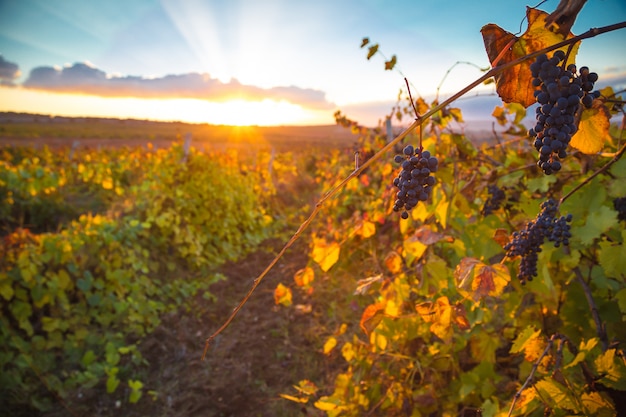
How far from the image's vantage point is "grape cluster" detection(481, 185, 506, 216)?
6.73 feet

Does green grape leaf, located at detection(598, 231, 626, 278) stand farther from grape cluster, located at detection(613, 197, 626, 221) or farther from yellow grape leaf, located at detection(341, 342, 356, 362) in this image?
yellow grape leaf, located at detection(341, 342, 356, 362)

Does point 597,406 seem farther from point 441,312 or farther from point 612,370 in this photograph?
point 441,312

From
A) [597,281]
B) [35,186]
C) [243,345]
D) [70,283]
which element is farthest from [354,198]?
[35,186]

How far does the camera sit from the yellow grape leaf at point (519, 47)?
79 cm

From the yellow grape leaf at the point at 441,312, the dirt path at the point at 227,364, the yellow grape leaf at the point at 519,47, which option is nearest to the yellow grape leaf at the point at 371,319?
the yellow grape leaf at the point at 441,312

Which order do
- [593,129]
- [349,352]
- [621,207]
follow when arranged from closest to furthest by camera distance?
1. [593,129]
2. [621,207]
3. [349,352]

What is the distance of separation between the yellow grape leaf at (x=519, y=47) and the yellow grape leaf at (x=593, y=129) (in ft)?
0.74

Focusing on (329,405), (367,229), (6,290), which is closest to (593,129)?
(367,229)

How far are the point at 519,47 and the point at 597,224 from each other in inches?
43.1

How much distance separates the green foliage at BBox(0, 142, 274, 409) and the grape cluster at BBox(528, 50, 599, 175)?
4.05 meters

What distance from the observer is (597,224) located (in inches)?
59.9

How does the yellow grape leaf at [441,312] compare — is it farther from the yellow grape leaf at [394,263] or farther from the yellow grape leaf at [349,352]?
the yellow grape leaf at [349,352]

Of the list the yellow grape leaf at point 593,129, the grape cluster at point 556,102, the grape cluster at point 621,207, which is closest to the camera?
the grape cluster at point 556,102

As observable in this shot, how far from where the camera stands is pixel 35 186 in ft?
22.6
